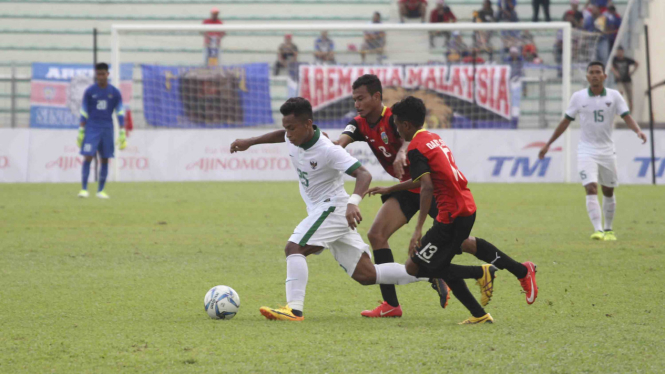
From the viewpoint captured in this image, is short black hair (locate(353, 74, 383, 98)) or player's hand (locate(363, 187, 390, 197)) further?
short black hair (locate(353, 74, 383, 98))

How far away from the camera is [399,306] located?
535cm

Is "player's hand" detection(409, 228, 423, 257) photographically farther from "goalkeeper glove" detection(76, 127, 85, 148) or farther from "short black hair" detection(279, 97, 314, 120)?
"goalkeeper glove" detection(76, 127, 85, 148)

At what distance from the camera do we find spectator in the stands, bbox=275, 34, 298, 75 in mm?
20016

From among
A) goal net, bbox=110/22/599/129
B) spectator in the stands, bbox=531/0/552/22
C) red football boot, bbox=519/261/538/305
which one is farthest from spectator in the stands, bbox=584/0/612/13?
red football boot, bbox=519/261/538/305

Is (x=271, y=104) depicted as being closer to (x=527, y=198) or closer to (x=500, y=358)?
(x=527, y=198)

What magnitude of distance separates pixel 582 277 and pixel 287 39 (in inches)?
590

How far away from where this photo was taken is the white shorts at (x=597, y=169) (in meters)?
9.52

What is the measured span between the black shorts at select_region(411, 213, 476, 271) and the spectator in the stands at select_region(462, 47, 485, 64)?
596 inches

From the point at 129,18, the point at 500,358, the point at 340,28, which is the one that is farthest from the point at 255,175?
the point at 500,358

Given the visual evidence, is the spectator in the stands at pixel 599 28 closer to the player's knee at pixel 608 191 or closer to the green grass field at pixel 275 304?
the green grass field at pixel 275 304

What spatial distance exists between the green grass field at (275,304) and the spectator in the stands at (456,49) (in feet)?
28.5

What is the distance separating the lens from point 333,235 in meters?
5.27

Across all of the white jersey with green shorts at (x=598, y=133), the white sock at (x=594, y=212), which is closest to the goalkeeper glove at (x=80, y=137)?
the white jersey with green shorts at (x=598, y=133)

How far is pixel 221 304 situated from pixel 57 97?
15427 mm
